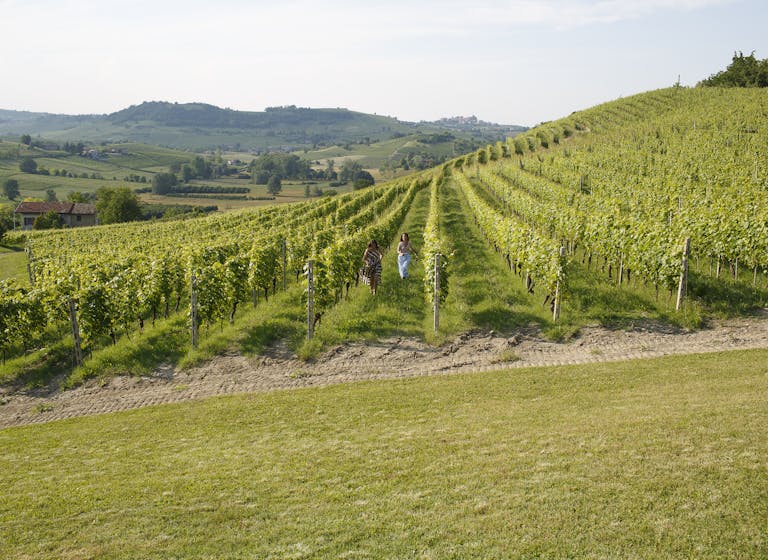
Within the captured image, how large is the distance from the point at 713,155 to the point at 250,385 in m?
45.5

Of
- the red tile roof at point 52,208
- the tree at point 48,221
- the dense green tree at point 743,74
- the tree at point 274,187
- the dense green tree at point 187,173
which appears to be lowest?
the tree at point 48,221

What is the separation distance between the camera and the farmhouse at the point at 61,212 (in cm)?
9075

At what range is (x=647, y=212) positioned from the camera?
2352 centimetres

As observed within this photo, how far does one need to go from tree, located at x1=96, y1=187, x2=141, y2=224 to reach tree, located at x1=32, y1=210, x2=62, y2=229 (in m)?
7.22

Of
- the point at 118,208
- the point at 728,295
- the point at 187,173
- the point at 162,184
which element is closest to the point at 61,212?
the point at 118,208

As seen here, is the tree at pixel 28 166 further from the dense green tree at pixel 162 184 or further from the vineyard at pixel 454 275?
the vineyard at pixel 454 275

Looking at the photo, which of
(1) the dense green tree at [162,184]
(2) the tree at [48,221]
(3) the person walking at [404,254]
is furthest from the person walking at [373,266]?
(1) the dense green tree at [162,184]

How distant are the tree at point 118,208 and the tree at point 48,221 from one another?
7.22 meters

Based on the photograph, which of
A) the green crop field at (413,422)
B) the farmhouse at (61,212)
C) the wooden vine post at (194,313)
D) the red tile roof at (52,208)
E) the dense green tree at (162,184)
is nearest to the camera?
the green crop field at (413,422)

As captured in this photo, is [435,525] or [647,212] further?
[647,212]

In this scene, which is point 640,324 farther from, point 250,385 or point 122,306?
point 122,306

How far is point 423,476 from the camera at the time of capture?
6781mm

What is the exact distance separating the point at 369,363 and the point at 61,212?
9664 centimetres

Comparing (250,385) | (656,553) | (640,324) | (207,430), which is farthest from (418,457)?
(640,324)
